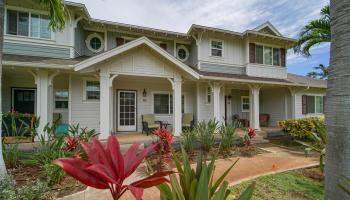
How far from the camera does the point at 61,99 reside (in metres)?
9.90

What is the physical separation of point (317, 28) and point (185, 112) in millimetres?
8021

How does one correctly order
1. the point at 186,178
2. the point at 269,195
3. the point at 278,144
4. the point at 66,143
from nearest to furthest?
the point at 186,178 → the point at 269,195 → the point at 66,143 → the point at 278,144

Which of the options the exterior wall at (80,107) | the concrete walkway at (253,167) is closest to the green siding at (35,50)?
the exterior wall at (80,107)


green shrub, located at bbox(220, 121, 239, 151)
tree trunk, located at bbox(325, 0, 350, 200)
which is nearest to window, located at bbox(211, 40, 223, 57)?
green shrub, located at bbox(220, 121, 239, 151)

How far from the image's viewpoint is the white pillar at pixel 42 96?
7957 millimetres

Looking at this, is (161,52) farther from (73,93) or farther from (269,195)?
(269,195)

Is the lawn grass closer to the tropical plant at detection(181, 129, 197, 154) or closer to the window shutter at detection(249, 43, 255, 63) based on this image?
the tropical plant at detection(181, 129, 197, 154)

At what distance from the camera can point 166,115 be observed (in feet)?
38.3

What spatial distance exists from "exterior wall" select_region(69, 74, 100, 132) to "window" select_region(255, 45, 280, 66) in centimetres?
1033

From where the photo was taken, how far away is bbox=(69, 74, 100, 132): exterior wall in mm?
9492

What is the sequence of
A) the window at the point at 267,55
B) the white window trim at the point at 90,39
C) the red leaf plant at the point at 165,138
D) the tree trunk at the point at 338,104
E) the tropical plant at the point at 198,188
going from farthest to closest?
the window at the point at 267,55, the white window trim at the point at 90,39, the red leaf plant at the point at 165,138, the tree trunk at the point at 338,104, the tropical plant at the point at 198,188

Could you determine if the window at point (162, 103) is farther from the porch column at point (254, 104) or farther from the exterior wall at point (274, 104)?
the exterior wall at point (274, 104)

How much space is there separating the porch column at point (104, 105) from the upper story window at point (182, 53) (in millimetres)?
5881

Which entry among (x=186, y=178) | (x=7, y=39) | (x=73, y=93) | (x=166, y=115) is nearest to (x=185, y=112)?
(x=166, y=115)
